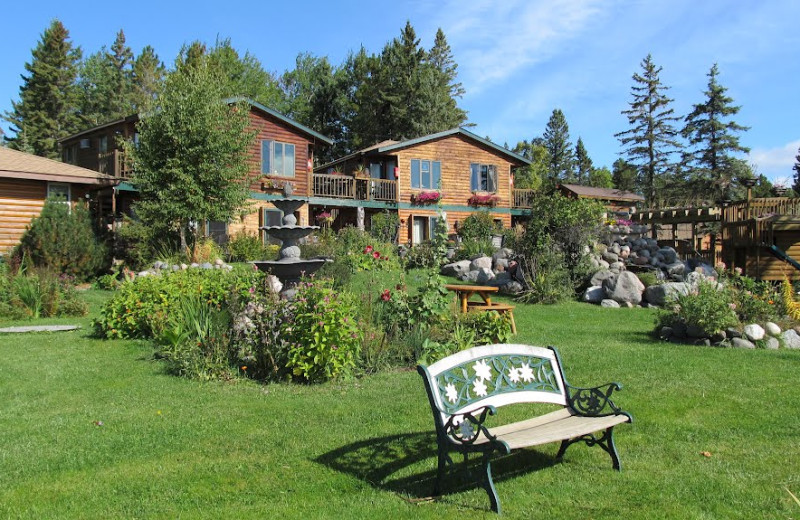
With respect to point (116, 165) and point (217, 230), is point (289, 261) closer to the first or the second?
point (116, 165)

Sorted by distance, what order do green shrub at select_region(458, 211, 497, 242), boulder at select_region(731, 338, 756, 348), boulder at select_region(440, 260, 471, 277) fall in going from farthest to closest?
green shrub at select_region(458, 211, 497, 242) → boulder at select_region(440, 260, 471, 277) → boulder at select_region(731, 338, 756, 348)

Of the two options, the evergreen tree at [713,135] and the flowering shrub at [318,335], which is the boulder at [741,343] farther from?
the evergreen tree at [713,135]

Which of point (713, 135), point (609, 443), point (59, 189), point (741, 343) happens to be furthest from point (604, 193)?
point (609, 443)

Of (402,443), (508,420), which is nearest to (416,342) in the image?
(508,420)

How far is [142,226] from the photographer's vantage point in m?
17.9

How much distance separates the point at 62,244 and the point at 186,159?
14.6ft

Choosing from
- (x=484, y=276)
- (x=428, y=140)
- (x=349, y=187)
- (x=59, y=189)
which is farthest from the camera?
(x=428, y=140)

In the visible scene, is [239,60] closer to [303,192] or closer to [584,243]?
[303,192]

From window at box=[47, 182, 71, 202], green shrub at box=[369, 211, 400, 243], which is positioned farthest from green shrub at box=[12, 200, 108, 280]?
green shrub at box=[369, 211, 400, 243]

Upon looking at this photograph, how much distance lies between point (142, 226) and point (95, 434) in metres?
14.2

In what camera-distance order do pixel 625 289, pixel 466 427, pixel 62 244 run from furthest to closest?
pixel 62 244, pixel 625 289, pixel 466 427

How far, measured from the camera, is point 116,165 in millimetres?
21062

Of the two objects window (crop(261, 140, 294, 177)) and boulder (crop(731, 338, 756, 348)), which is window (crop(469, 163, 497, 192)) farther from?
boulder (crop(731, 338, 756, 348))

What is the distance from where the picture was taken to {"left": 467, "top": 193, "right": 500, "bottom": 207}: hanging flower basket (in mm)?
31609
